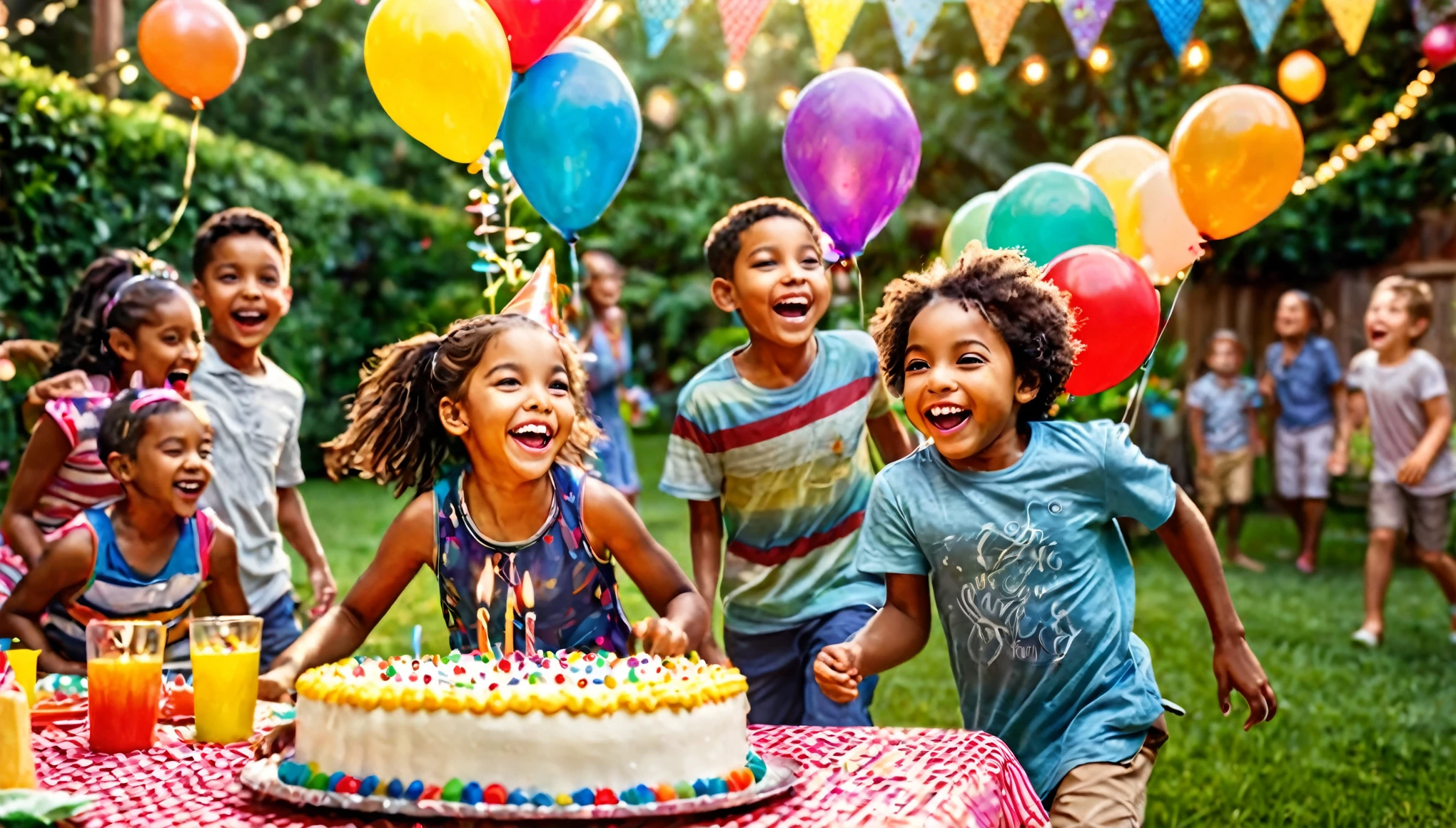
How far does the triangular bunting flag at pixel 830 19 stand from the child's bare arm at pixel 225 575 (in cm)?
286

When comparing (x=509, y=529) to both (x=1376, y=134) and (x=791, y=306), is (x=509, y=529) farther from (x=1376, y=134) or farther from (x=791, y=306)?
(x=1376, y=134)

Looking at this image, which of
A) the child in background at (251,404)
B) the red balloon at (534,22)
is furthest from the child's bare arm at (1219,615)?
the child in background at (251,404)

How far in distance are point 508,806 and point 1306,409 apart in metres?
9.80

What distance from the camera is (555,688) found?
2250 millimetres

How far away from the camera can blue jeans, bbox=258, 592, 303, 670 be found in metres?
4.84

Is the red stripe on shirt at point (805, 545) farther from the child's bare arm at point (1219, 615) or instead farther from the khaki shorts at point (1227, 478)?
the khaki shorts at point (1227, 478)

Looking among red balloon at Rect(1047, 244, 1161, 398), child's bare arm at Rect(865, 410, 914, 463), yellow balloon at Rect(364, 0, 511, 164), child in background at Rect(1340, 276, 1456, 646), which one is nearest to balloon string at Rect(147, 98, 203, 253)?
yellow balloon at Rect(364, 0, 511, 164)

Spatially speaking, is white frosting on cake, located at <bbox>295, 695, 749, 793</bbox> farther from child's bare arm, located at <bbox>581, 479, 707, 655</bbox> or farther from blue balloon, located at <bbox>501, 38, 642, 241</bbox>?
blue balloon, located at <bbox>501, 38, 642, 241</bbox>

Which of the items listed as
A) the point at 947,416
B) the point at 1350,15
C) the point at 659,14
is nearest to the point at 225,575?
the point at 947,416

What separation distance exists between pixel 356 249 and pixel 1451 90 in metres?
10.1

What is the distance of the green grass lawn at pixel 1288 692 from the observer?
5.13 m

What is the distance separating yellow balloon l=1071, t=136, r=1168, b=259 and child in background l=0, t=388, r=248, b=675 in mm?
2916

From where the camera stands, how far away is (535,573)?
3.17m

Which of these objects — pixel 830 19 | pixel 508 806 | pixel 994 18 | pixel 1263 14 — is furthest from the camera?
pixel 994 18
